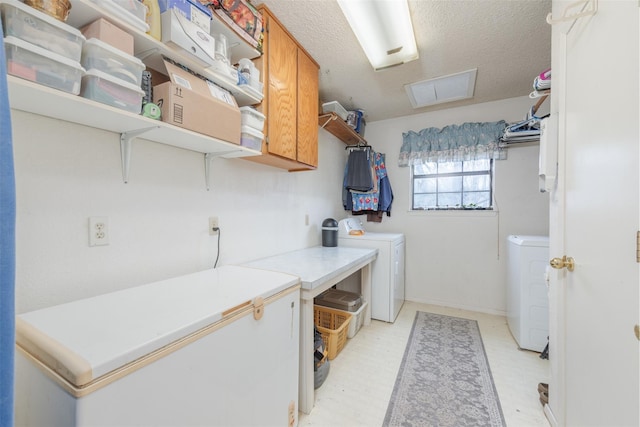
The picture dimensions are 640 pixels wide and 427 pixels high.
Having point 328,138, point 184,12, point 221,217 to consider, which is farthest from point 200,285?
point 328,138

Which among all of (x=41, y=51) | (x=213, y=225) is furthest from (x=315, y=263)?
(x=41, y=51)

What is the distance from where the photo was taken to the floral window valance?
9.62ft

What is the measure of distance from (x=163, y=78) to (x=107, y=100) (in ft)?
1.64

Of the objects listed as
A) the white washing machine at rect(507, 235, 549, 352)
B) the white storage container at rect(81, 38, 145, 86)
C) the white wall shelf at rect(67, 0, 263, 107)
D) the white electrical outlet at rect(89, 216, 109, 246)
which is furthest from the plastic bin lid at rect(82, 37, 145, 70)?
the white washing machine at rect(507, 235, 549, 352)

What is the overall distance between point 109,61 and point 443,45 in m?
2.11

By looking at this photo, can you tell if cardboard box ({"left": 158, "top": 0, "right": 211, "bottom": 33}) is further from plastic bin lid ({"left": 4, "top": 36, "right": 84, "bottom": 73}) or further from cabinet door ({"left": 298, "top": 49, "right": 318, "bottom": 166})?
cabinet door ({"left": 298, "top": 49, "right": 318, "bottom": 166})

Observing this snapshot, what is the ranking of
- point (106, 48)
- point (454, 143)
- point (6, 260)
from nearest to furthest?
point (6, 260), point (106, 48), point (454, 143)

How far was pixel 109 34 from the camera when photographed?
3.02 ft

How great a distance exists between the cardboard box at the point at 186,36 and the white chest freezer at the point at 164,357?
3.49 ft

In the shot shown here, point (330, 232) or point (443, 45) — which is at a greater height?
point (443, 45)

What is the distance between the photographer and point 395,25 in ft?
5.57

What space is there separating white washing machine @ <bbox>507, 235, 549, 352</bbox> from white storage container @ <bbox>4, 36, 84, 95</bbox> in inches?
115

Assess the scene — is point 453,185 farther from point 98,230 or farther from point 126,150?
point 98,230

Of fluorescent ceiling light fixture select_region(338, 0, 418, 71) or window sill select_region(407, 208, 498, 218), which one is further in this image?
window sill select_region(407, 208, 498, 218)
